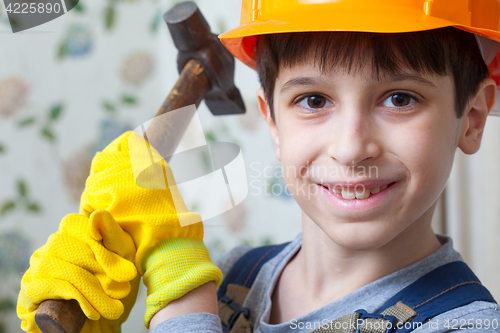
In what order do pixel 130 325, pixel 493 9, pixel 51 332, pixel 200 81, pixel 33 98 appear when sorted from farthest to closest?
pixel 130 325, pixel 33 98, pixel 200 81, pixel 493 9, pixel 51 332

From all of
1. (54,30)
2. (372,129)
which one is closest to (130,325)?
(54,30)

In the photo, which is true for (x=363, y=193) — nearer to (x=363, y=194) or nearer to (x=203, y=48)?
(x=363, y=194)

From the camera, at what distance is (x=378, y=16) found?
1.74 feet

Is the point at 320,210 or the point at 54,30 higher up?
the point at 54,30

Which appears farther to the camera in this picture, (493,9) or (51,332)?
(493,9)

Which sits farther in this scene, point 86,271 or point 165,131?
point 165,131

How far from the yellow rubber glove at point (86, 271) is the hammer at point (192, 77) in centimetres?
16

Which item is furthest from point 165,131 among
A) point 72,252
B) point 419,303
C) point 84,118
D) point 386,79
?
point 84,118

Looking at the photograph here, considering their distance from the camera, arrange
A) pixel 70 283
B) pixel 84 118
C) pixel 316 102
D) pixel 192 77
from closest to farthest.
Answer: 1. pixel 70 283
2. pixel 316 102
3. pixel 192 77
4. pixel 84 118

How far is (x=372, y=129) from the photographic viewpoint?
56cm

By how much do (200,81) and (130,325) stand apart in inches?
47.9

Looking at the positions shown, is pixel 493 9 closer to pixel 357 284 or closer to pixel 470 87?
pixel 470 87

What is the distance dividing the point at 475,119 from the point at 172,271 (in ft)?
1.68

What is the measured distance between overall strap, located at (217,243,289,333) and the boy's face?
232 millimetres
